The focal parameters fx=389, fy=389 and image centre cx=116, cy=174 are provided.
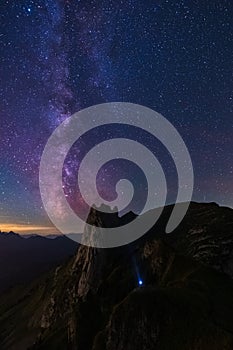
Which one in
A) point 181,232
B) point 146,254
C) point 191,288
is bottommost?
point 191,288

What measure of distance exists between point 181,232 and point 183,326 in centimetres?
11947

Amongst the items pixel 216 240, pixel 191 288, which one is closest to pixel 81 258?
pixel 216 240

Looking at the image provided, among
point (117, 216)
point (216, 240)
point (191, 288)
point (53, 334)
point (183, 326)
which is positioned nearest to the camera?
point (183, 326)

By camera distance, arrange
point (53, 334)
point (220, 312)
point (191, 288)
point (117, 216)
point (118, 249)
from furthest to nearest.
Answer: point (117, 216)
point (118, 249)
point (53, 334)
point (191, 288)
point (220, 312)

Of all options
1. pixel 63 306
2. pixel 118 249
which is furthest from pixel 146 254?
pixel 63 306

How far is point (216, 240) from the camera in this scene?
411 feet

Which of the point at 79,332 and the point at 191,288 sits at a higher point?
the point at 191,288

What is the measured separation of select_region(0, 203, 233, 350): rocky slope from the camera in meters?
47.6

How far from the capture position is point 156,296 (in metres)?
50.3

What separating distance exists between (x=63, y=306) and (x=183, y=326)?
132m

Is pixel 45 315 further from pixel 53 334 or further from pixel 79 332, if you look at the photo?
pixel 79 332

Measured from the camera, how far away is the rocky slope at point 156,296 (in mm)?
47625

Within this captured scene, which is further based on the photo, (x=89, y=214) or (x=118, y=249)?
(x=89, y=214)

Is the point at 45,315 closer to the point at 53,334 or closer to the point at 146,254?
the point at 53,334
